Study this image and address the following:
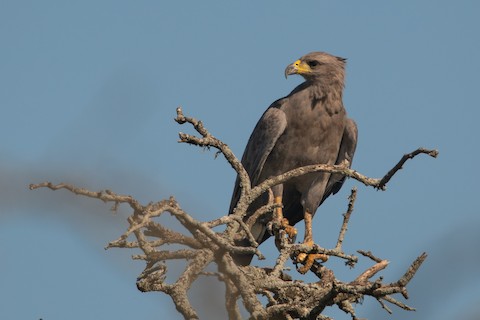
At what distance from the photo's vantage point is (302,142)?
897 centimetres

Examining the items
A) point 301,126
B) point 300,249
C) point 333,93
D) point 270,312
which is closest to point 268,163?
point 301,126

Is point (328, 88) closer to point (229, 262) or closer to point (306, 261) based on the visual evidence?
point (306, 261)

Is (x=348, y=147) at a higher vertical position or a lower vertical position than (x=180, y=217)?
higher

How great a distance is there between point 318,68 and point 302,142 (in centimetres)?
115

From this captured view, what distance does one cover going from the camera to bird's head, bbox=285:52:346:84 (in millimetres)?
9514

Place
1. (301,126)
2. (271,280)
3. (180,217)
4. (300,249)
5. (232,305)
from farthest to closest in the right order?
1. (301,126)
2. (300,249)
3. (271,280)
4. (232,305)
5. (180,217)

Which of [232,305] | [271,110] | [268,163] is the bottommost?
[232,305]

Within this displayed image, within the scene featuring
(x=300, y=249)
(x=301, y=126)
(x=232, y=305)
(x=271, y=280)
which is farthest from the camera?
(x=301, y=126)

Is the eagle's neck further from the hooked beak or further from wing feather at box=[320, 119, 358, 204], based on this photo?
wing feather at box=[320, 119, 358, 204]

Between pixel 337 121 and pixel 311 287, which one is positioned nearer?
pixel 311 287

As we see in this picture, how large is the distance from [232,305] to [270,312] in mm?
253

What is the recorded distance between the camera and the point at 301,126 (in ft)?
29.5

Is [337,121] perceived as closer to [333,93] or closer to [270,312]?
[333,93]

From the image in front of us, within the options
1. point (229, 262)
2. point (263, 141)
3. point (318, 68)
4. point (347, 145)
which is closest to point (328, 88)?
point (318, 68)
